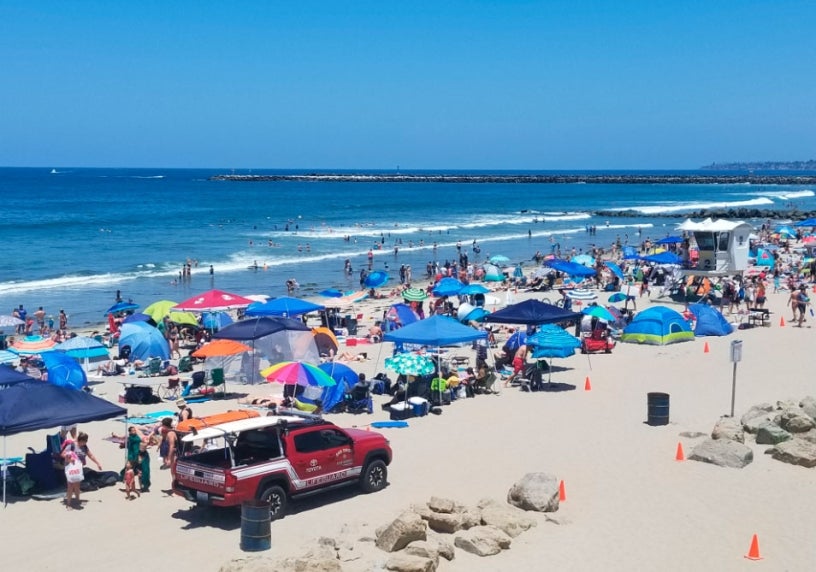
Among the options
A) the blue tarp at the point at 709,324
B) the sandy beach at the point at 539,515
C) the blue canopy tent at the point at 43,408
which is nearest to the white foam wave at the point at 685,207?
the blue tarp at the point at 709,324

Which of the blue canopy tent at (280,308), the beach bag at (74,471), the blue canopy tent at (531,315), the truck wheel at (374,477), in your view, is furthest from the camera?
the blue canopy tent at (280,308)

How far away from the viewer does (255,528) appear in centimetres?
981

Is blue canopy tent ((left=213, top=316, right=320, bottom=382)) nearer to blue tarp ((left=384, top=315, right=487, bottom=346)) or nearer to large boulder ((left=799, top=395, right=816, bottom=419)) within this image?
blue tarp ((left=384, top=315, right=487, bottom=346))

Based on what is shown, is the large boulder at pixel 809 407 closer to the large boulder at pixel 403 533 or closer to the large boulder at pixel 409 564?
the large boulder at pixel 403 533

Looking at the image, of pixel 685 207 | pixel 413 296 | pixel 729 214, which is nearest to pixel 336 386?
pixel 413 296

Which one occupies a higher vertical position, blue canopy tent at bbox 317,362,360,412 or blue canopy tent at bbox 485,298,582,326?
blue canopy tent at bbox 485,298,582,326

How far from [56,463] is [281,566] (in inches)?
209

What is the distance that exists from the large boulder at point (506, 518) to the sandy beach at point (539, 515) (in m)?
0.15

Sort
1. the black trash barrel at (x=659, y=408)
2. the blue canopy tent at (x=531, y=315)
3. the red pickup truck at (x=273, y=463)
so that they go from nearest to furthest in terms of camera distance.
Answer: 1. the red pickup truck at (x=273, y=463)
2. the black trash barrel at (x=659, y=408)
3. the blue canopy tent at (x=531, y=315)

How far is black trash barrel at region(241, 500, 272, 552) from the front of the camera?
32.1 ft

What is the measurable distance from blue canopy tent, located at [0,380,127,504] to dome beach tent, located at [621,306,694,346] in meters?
14.5

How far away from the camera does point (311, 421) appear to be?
11711mm

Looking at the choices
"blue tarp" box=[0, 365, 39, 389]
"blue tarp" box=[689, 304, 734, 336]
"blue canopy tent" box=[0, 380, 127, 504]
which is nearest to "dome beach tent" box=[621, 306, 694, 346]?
"blue tarp" box=[689, 304, 734, 336]

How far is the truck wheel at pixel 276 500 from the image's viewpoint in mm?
10891
